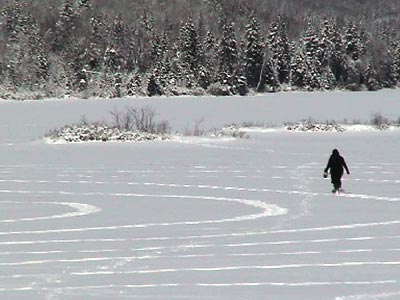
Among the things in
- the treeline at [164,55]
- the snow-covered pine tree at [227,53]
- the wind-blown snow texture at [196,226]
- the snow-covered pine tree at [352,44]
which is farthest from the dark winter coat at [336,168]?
the snow-covered pine tree at [352,44]

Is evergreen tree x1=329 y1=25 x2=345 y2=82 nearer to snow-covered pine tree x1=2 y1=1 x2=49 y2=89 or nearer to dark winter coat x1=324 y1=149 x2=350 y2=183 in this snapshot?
snow-covered pine tree x1=2 y1=1 x2=49 y2=89

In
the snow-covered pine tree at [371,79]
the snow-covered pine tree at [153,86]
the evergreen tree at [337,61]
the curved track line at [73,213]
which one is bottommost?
the curved track line at [73,213]

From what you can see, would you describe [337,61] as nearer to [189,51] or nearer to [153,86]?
[189,51]

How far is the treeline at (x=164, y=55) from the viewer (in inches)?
3337

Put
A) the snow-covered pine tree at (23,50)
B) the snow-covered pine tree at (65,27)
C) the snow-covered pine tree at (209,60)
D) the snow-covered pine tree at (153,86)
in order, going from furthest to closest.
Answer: the snow-covered pine tree at (65,27) < the snow-covered pine tree at (23,50) < the snow-covered pine tree at (209,60) < the snow-covered pine tree at (153,86)

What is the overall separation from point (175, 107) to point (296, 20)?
82.8m

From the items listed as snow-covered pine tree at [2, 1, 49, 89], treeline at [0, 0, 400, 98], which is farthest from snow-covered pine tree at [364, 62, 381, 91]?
snow-covered pine tree at [2, 1, 49, 89]

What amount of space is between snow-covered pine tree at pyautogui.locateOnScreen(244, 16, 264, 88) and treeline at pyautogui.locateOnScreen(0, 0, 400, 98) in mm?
133

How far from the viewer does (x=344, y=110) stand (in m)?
54.3

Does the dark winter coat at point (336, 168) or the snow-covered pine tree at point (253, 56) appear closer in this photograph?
the dark winter coat at point (336, 168)

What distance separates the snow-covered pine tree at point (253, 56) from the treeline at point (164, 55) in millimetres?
133

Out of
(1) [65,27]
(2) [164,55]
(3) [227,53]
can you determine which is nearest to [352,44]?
(3) [227,53]

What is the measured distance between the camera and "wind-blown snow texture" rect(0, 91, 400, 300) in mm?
7512

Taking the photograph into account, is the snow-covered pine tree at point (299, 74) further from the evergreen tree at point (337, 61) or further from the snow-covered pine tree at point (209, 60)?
the snow-covered pine tree at point (209, 60)
